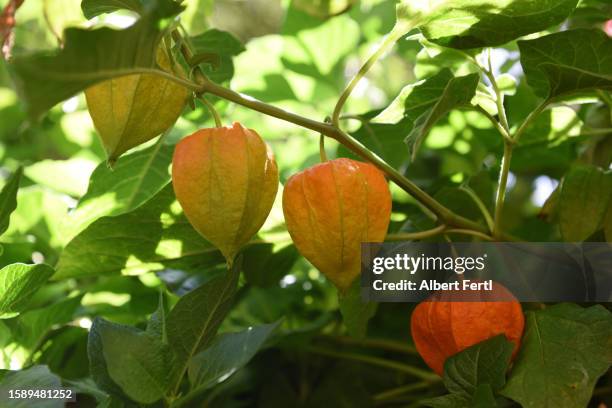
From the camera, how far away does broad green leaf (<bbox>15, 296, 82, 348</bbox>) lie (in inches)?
29.2

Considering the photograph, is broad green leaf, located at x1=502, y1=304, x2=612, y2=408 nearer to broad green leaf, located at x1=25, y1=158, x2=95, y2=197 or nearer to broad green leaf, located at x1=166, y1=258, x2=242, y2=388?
broad green leaf, located at x1=166, y1=258, x2=242, y2=388

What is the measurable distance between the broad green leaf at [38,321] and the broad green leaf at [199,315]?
21 centimetres

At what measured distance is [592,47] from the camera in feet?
1.95

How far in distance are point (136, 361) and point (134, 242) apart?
0.17 meters

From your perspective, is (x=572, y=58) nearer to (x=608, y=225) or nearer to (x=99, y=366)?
(x=608, y=225)

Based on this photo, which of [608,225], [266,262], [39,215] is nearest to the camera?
[608,225]

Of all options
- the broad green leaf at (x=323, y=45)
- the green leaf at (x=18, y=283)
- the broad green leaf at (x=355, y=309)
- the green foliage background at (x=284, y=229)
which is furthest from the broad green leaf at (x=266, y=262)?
the broad green leaf at (x=323, y=45)

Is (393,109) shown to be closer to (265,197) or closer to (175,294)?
(265,197)

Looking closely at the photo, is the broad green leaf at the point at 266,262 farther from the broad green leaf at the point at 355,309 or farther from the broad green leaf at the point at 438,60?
the broad green leaf at the point at 438,60

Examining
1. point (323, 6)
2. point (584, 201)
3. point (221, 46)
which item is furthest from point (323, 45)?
point (584, 201)

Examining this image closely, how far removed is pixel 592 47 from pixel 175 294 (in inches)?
18.1

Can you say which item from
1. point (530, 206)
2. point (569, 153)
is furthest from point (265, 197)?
point (530, 206)

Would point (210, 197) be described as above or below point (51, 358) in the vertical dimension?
above

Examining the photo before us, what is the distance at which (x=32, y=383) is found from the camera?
544 millimetres
